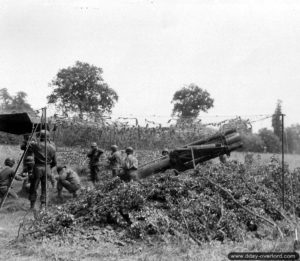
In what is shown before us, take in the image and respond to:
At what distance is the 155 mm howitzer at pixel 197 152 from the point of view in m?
12.5

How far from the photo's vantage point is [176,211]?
28.8 ft

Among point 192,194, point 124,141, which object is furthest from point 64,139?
point 192,194

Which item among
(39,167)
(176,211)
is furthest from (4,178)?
(176,211)

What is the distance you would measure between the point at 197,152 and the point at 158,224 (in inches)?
178

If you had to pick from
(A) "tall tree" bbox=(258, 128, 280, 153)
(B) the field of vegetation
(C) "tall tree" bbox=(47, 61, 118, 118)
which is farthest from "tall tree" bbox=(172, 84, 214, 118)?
(B) the field of vegetation

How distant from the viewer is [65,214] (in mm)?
8516

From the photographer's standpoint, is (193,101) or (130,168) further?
(193,101)

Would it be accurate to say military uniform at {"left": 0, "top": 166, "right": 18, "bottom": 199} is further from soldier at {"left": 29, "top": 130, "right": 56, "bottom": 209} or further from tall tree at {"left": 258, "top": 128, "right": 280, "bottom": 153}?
tall tree at {"left": 258, "top": 128, "right": 280, "bottom": 153}

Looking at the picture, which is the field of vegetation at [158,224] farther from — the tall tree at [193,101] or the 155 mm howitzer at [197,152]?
the tall tree at [193,101]

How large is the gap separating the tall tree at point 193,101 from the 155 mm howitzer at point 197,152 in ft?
162

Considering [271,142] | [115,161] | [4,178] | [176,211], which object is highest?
[271,142]

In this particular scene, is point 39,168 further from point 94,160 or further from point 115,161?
point 94,160

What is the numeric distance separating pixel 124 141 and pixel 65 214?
1202 centimetres

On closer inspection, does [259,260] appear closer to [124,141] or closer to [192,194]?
[192,194]
